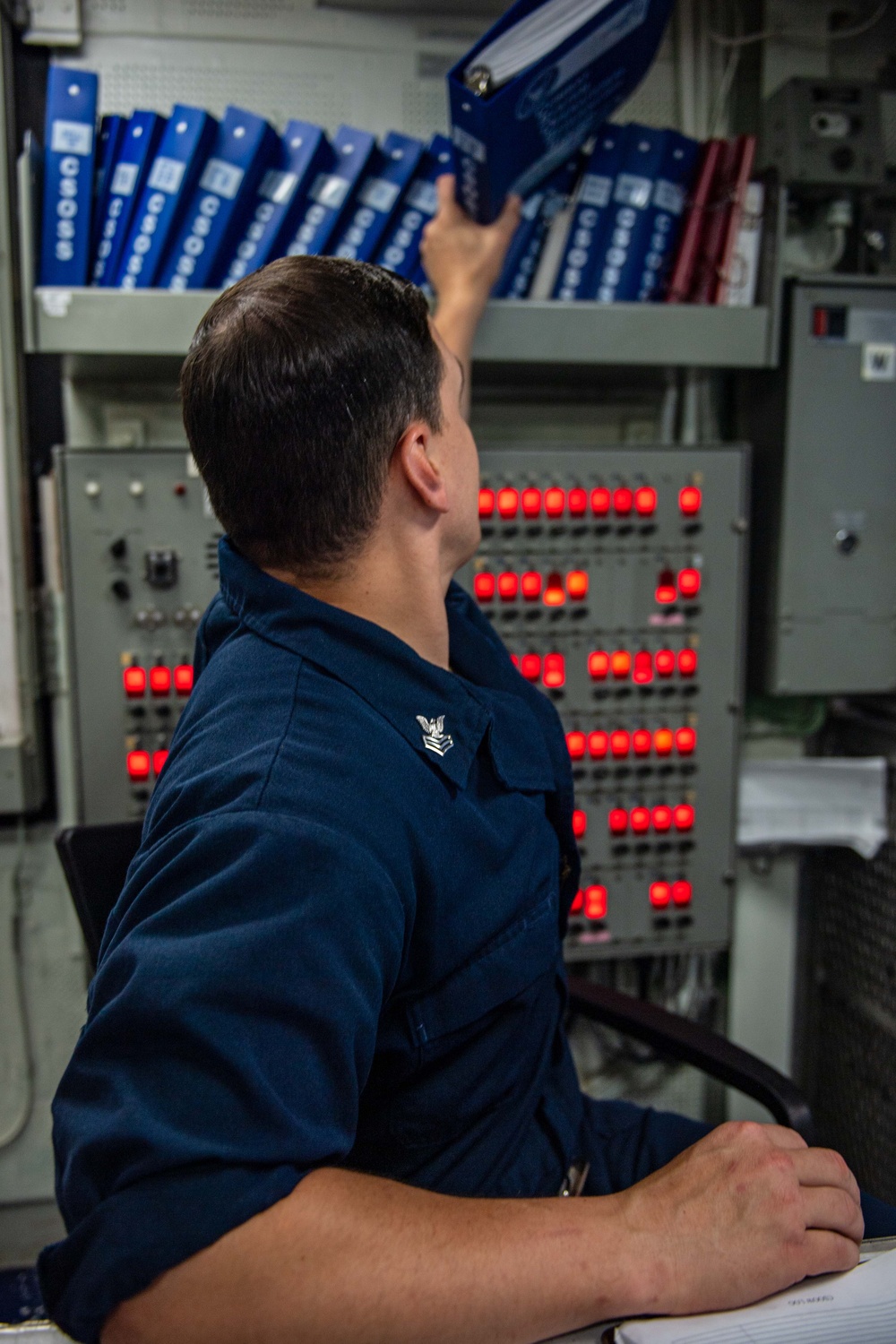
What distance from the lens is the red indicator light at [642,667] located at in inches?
73.6

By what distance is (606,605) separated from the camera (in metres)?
1.85

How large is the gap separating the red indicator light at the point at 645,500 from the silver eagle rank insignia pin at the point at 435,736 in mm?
1096

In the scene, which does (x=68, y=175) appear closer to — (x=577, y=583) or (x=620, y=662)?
(x=577, y=583)

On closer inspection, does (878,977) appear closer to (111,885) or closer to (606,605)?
(606,605)

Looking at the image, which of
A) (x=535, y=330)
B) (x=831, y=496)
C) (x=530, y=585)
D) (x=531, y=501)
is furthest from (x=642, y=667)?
(x=535, y=330)

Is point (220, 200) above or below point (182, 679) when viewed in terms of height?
above

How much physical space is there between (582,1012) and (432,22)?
6.91 feet

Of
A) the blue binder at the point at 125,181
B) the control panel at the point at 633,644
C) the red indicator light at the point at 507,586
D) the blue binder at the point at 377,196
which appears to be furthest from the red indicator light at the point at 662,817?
the blue binder at the point at 125,181

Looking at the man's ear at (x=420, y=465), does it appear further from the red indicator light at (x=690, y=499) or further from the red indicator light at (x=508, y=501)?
the red indicator light at (x=690, y=499)

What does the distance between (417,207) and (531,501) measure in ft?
2.01

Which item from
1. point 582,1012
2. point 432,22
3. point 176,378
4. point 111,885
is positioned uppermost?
point 432,22

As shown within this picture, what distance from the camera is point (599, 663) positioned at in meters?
1.85

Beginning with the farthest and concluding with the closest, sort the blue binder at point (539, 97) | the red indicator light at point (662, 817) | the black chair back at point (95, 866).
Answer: the red indicator light at point (662, 817) < the blue binder at point (539, 97) < the black chair back at point (95, 866)

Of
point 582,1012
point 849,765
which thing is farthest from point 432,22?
point 582,1012
